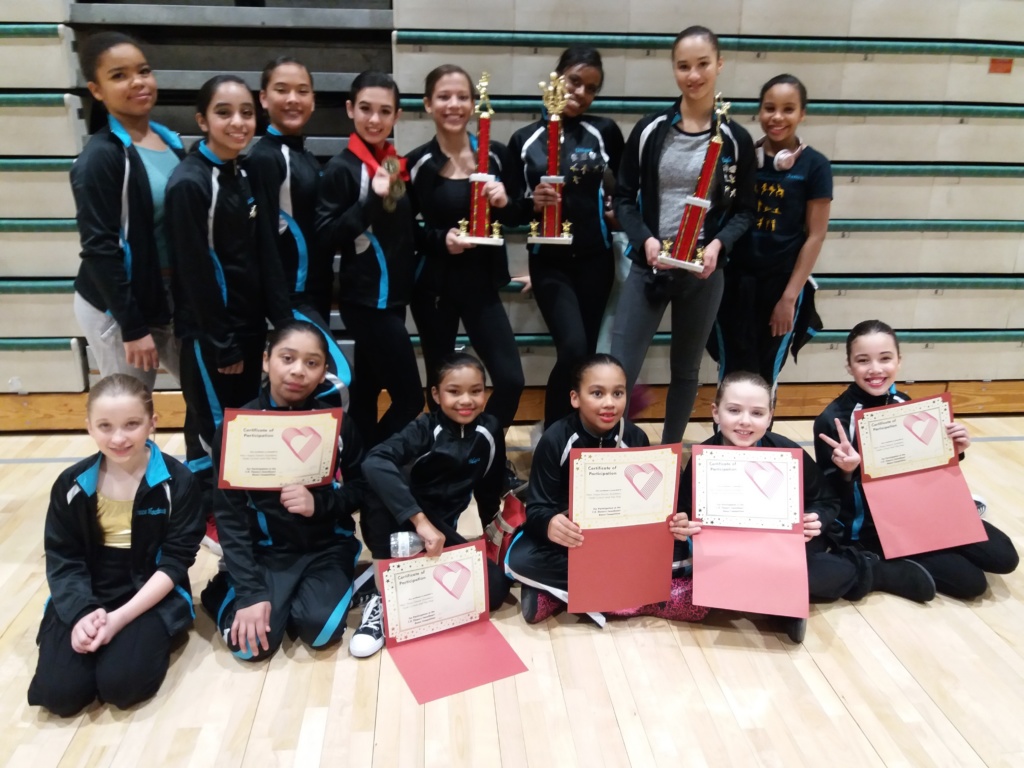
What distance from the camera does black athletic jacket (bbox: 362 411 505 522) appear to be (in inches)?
82.8

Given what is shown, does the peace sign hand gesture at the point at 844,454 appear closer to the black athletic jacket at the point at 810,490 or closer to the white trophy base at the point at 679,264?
the black athletic jacket at the point at 810,490

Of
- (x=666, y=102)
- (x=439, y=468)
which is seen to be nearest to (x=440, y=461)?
(x=439, y=468)

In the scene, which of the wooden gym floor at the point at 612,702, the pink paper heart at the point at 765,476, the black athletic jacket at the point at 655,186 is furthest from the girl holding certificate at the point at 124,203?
the pink paper heart at the point at 765,476

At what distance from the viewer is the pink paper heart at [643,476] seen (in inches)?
81.4

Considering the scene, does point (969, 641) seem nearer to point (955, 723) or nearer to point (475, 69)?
point (955, 723)

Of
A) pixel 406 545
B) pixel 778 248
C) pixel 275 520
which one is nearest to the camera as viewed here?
pixel 406 545

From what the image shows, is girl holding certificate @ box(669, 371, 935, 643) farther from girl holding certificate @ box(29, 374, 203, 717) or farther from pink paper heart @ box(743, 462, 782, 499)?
girl holding certificate @ box(29, 374, 203, 717)

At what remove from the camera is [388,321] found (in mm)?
2441

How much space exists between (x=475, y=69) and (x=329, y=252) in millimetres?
1269

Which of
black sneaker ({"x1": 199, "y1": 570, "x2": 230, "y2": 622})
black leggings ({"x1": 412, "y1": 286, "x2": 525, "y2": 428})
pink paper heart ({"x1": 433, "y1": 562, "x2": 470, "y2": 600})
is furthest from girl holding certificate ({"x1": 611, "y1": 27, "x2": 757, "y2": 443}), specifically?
black sneaker ({"x1": 199, "y1": 570, "x2": 230, "y2": 622})

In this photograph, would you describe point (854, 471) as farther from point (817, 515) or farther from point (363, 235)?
point (363, 235)

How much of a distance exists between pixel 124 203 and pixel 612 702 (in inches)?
73.2

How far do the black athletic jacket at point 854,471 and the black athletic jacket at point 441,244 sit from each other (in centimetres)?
116

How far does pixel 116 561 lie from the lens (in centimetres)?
189
